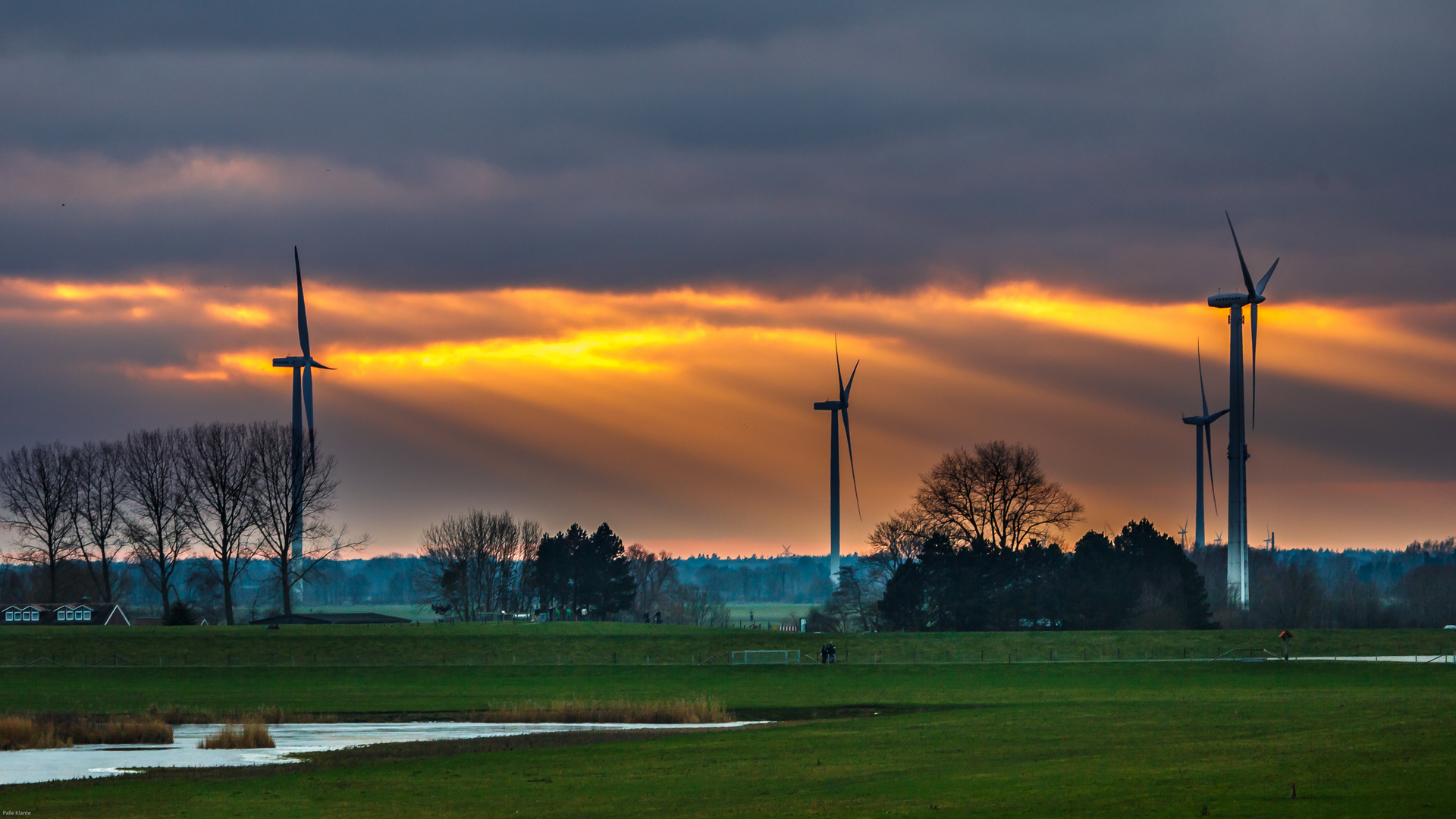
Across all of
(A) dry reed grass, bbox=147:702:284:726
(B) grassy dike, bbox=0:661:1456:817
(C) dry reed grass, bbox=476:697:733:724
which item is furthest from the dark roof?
(B) grassy dike, bbox=0:661:1456:817

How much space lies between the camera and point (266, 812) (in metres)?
29.1

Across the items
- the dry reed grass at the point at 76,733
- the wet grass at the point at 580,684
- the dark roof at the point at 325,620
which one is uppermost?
the dry reed grass at the point at 76,733

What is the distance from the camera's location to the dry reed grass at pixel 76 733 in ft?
155

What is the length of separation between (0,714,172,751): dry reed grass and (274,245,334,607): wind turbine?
7116 cm

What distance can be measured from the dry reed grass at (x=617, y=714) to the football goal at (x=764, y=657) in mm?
30924

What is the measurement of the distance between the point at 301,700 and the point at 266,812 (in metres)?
37.8

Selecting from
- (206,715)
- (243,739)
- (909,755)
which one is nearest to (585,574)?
(206,715)

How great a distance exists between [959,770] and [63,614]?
393 feet

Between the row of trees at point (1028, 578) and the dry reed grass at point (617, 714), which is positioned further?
→ the row of trees at point (1028, 578)

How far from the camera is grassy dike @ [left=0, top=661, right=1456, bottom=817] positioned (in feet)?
84.3

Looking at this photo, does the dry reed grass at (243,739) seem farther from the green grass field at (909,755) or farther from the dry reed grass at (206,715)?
the dry reed grass at (206,715)

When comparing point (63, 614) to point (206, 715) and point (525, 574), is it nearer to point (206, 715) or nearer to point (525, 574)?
point (525, 574)

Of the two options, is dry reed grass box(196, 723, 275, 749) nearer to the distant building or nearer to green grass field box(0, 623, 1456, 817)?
green grass field box(0, 623, 1456, 817)

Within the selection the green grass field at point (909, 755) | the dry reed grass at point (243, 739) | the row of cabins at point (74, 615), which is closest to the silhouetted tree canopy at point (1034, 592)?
the green grass field at point (909, 755)
